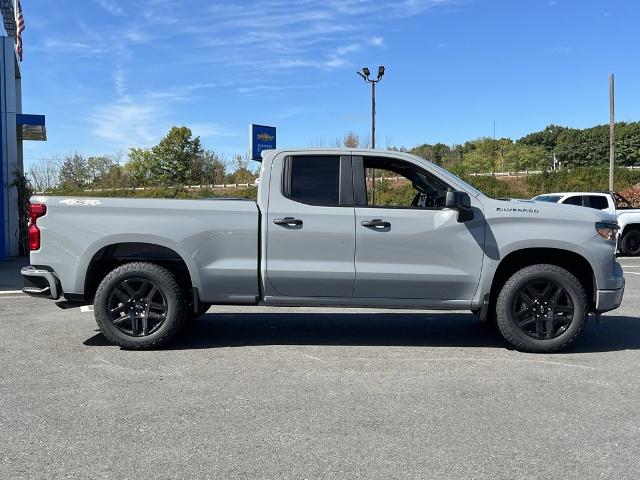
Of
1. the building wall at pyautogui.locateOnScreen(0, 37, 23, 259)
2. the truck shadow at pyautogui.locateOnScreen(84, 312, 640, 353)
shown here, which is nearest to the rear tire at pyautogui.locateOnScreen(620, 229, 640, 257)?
the truck shadow at pyautogui.locateOnScreen(84, 312, 640, 353)

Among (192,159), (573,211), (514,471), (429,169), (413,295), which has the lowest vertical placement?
(514,471)

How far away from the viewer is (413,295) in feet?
18.1

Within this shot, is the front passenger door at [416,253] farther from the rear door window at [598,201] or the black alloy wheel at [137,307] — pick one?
the rear door window at [598,201]

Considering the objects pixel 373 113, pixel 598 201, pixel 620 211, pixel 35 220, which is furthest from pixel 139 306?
pixel 373 113

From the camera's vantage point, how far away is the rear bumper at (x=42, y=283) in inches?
219

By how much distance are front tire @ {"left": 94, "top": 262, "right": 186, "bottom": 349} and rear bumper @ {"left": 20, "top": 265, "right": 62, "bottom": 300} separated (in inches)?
17.2

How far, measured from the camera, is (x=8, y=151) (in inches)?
661

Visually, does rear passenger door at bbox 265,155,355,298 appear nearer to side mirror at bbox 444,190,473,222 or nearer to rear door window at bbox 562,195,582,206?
side mirror at bbox 444,190,473,222

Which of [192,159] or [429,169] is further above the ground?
[192,159]

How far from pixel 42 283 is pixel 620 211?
15.8m

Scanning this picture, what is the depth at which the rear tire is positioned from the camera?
16.5 meters

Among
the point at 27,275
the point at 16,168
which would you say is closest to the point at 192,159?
the point at 16,168

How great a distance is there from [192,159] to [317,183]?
5629cm

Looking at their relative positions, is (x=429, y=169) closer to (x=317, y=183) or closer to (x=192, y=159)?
(x=317, y=183)
